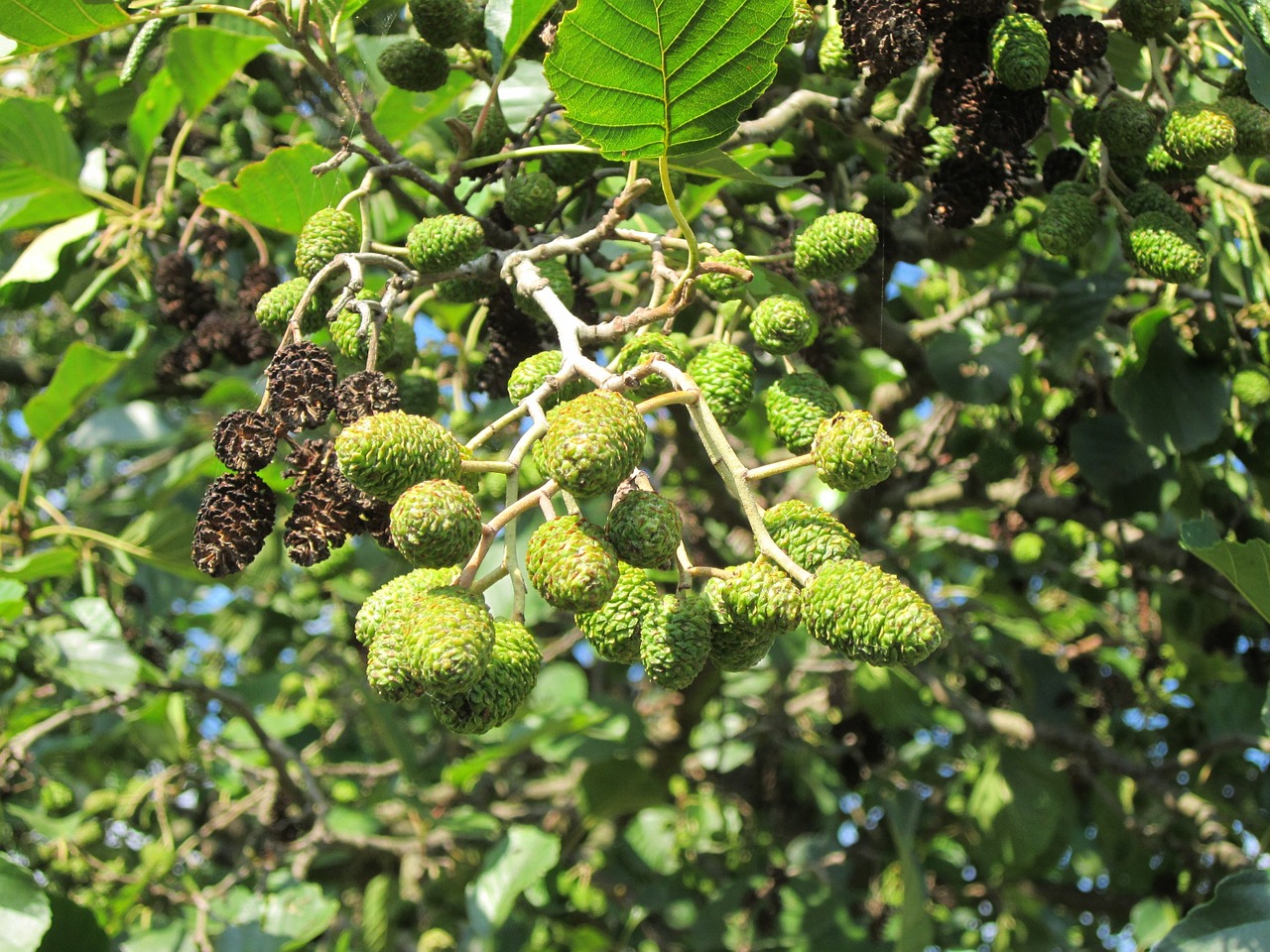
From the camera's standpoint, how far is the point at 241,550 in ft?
3.52

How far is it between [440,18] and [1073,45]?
87 cm

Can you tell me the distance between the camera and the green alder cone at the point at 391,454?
0.90m

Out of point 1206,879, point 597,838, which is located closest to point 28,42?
point 597,838

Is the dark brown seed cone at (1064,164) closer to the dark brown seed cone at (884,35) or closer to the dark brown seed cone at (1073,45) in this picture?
the dark brown seed cone at (1073,45)

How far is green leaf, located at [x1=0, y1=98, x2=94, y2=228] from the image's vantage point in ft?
6.96

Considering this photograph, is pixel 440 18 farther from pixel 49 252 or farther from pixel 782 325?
pixel 49 252

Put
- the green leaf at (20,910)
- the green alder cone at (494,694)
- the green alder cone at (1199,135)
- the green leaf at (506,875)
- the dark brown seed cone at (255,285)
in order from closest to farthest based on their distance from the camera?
the green alder cone at (494,694)
the green alder cone at (1199,135)
the green leaf at (20,910)
the dark brown seed cone at (255,285)
the green leaf at (506,875)

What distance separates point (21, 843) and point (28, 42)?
2.46 metres

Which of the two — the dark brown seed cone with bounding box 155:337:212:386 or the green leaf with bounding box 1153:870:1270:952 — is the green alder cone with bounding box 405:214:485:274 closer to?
the dark brown seed cone with bounding box 155:337:212:386

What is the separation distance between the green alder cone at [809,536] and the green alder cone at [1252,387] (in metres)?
1.27

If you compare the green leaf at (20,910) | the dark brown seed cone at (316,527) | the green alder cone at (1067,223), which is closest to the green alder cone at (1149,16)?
the green alder cone at (1067,223)

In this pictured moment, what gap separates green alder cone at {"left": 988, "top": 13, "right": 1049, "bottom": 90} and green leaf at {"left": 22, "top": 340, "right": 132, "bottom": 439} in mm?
1938

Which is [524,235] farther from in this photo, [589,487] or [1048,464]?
[1048,464]

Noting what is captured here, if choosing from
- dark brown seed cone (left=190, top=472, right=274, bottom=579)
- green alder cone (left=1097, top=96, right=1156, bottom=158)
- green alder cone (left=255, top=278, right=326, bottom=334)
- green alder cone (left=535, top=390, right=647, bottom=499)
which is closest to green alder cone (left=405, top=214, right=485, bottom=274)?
green alder cone (left=255, top=278, right=326, bottom=334)
